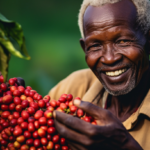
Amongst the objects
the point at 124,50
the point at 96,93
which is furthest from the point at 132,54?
the point at 96,93

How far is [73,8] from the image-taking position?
4.77 m

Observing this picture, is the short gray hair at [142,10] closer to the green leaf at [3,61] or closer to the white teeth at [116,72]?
the white teeth at [116,72]

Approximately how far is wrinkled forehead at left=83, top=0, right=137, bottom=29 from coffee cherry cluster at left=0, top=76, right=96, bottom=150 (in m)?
1.01

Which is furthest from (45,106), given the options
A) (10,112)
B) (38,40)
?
(38,40)

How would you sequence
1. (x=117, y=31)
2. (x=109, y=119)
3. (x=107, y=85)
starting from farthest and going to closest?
1. (x=107, y=85)
2. (x=117, y=31)
3. (x=109, y=119)

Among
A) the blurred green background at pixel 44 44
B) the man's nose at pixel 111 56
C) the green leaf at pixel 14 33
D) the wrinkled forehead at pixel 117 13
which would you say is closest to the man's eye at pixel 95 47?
the man's nose at pixel 111 56

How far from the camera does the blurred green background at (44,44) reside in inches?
177

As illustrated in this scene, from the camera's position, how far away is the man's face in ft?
5.98

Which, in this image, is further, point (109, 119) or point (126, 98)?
point (126, 98)

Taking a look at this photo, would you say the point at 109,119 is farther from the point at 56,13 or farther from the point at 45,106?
the point at 56,13

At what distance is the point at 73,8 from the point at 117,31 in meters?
3.25

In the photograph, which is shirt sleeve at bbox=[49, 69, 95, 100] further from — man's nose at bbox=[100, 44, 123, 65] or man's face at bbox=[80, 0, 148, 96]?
man's nose at bbox=[100, 44, 123, 65]

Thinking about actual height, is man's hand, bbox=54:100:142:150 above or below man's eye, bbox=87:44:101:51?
below

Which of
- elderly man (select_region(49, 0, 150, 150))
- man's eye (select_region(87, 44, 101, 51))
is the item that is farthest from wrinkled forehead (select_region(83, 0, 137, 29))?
man's eye (select_region(87, 44, 101, 51))
